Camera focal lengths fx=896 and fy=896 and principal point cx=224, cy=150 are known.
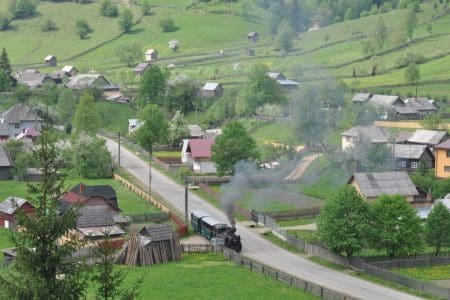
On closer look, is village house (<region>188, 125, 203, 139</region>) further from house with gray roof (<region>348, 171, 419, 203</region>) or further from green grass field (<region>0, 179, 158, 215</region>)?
house with gray roof (<region>348, 171, 419, 203</region>)

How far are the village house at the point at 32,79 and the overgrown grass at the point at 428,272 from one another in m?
96.3

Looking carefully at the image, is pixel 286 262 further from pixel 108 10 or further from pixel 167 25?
pixel 108 10

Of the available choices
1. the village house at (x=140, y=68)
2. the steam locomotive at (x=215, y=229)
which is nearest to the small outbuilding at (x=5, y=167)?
the steam locomotive at (x=215, y=229)

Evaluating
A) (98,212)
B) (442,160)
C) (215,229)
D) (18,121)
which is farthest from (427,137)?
(18,121)

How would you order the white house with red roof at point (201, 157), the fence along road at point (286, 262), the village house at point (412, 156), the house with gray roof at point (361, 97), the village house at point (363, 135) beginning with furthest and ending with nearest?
the house with gray roof at point (361, 97)
the white house with red roof at point (201, 157)
the village house at point (363, 135)
the village house at point (412, 156)
the fence along road at point (286, 262)

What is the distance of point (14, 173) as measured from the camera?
89875mm

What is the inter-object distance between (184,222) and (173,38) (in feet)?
392

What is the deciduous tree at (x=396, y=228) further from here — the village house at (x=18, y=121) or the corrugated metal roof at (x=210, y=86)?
the corrugated metal roof at (x=210, y=86)

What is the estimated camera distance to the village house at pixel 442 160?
272 feet

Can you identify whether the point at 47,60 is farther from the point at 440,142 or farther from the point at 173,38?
the point at 440,142

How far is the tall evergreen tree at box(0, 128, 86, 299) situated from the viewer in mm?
24000

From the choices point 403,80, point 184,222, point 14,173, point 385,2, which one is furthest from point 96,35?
point 184,222

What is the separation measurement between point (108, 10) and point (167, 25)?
16.9 metres

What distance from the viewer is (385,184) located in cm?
7406
